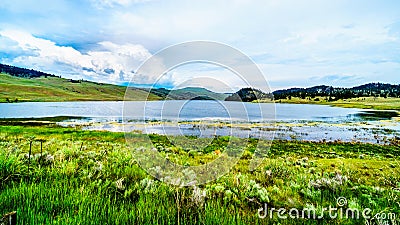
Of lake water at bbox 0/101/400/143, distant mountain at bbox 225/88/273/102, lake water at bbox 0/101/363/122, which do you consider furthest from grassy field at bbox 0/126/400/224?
lake water at bbox 0/101/363/122

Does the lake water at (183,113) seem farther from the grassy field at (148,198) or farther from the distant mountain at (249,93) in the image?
the grassy field at (148,198)

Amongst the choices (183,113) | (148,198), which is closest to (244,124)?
(183,113)

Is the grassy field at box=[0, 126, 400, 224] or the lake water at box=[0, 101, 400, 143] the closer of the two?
the grassy field at box=[0, 126, 400, 224]

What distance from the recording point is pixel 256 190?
5301mm

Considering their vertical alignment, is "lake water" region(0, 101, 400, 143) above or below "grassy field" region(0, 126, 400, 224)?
below

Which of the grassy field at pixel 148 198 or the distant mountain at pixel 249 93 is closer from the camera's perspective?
the grassy field at pixel 148 198

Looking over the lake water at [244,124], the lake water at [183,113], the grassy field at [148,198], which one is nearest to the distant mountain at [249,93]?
the lake water at [244,124]

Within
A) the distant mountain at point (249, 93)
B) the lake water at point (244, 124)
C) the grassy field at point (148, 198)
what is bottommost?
the lake water at point (244, 124)

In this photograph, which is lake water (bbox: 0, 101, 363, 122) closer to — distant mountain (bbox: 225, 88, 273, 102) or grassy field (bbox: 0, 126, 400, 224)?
distant mountain (bbox: 225, 88, 273, 102)

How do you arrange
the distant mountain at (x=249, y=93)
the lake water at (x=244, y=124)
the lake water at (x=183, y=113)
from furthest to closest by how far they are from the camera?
the lake water at (x=183, y=113), the lake water at (x=244, y=124), the distant mountain at (x=249, y=93)

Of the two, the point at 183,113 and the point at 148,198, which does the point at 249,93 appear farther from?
the point at 183,113

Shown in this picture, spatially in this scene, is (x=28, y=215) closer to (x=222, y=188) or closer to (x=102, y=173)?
(x=102, y=173)

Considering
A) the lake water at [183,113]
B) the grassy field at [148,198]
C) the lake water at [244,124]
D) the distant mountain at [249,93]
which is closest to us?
the grassy field at [148,198]

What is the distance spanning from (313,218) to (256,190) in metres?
1.31
